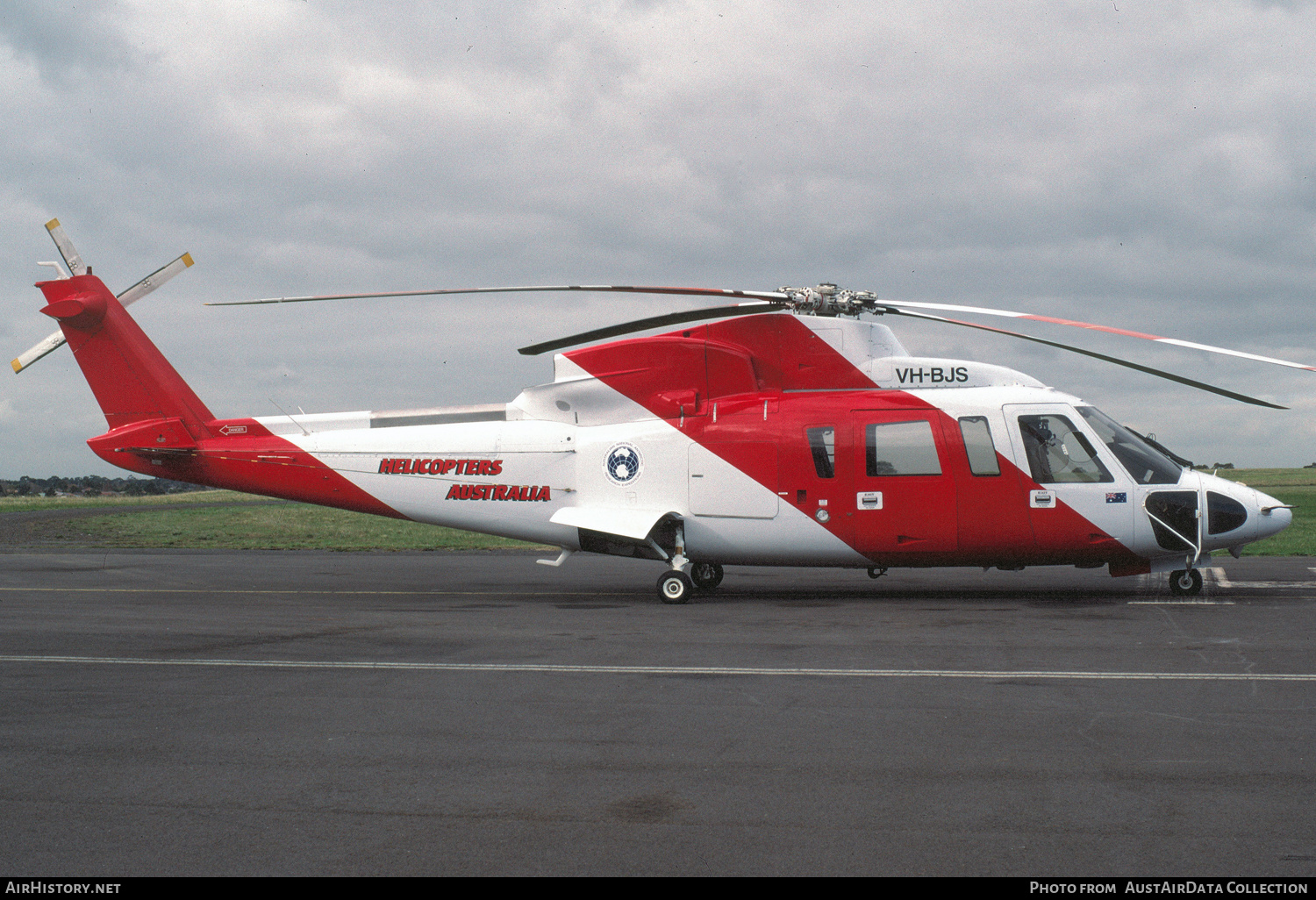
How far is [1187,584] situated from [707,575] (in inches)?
277

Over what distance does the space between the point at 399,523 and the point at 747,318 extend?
30.1m

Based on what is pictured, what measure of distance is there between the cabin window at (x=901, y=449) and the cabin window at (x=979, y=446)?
45cm

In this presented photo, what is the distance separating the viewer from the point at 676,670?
860 cm

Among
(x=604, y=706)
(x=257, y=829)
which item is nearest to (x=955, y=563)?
(x=604, y=706)

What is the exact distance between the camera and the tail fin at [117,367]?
16188 millimetres

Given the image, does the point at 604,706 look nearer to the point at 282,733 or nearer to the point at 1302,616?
the point at 282,733

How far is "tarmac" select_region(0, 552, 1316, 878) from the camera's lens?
14.3 feet

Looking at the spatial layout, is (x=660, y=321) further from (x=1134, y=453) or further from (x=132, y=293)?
(x=132, y=293)

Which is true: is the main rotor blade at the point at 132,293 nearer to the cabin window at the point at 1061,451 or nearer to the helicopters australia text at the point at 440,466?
the helicopters australia text at the point at 440,466

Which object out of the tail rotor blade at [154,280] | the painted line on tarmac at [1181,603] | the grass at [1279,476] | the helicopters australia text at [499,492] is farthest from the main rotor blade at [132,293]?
the grass at [1279,476]

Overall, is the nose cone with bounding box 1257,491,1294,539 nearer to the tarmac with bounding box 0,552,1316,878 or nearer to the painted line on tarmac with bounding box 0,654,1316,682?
the tarmac with bounding box 0,552,1316,878

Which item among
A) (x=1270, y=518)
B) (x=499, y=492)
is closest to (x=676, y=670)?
(x=499, y=492)

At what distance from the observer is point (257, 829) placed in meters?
4.64

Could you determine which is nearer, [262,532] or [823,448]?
[823,448]
